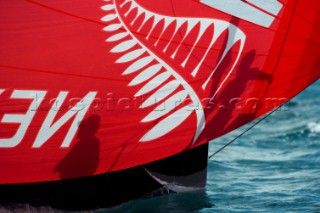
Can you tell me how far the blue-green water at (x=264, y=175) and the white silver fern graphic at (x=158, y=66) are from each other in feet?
3.68

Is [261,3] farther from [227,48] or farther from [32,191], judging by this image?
[32,191]

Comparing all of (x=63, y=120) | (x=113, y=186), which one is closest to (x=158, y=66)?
(x=63, y=120)

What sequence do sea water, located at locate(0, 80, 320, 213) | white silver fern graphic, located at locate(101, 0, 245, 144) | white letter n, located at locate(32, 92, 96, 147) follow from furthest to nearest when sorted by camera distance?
1. sea water, located at locate(0, 80, 320, 213)
2. white silver fern graphic, located at locate(101, 0, 245, 144)
3. white letter n, located at locate(32, 92, 96, 147)

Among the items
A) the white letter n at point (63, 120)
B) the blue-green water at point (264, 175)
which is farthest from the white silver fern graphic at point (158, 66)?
the blue-green water at point (264, 175)

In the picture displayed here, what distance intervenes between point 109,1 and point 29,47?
947mm

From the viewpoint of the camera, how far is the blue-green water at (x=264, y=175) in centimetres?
695

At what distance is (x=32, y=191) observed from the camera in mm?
6203

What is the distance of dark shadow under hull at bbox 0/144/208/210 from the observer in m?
6.20

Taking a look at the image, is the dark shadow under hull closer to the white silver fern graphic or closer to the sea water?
the sea water

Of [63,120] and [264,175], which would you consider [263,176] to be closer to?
[264,175]

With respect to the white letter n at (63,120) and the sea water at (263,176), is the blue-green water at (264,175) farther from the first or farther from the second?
the white letter n at (63,120)

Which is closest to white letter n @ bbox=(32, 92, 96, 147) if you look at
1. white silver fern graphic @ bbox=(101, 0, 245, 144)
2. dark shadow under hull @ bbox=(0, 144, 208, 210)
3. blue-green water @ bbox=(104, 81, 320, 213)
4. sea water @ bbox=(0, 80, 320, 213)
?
white silver fern graphic @ bbox=(101, 0, 245, 144)

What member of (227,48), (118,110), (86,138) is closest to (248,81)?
(227,48)

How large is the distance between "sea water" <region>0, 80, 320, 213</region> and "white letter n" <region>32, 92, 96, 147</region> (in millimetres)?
992
